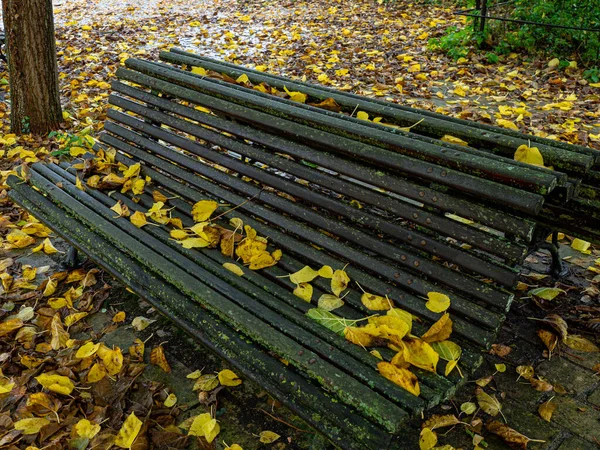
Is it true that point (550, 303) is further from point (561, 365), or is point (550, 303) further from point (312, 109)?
point (312, 109)

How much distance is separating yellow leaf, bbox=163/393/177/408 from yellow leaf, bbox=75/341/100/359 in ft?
1.50

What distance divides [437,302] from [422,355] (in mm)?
210

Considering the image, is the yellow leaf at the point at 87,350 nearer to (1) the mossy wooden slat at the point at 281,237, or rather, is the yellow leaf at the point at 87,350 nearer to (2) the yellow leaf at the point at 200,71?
(1) the mossy wooden slat at the point at 281,237

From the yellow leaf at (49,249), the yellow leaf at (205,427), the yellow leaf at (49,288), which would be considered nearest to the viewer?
the yellow leaf at (205,427)

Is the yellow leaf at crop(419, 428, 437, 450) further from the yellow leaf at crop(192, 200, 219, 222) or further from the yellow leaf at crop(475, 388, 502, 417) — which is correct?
the yellow leaf at crop(192, 200, 219, 222)

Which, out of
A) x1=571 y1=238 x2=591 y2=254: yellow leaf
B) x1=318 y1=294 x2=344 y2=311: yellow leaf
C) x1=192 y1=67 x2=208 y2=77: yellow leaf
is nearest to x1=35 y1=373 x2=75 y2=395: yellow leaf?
x1=318 y1=294 x2=344 y2=311: yellow leaf

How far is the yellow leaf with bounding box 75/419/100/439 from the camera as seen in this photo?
6.75 ft

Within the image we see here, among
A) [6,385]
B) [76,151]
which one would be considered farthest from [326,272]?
[76,151]

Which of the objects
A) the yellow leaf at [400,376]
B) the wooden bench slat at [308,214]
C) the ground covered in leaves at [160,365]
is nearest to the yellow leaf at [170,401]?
the ground covered in leaves at [160,365]

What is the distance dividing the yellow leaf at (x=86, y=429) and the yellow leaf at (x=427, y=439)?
3.98ft

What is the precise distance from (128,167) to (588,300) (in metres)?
2.59

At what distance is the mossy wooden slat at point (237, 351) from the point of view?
1.57 metres

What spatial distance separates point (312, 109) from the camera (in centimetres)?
253

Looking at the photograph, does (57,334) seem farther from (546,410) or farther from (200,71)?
(546,410)
